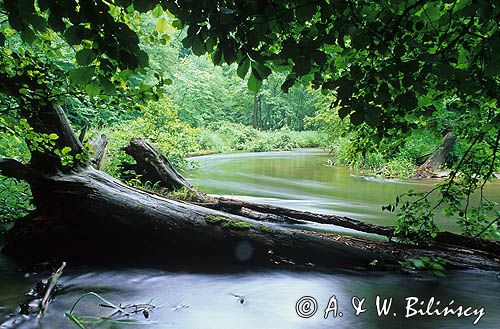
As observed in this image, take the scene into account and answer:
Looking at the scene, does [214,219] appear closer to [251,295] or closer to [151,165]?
[251,295]

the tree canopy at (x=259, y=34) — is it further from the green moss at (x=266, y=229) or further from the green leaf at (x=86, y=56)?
the green moss at (x=266, y=229)

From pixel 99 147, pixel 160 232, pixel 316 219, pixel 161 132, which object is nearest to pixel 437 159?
pixel 316 219

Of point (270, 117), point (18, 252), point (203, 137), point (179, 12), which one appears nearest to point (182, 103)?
point (203, 137)

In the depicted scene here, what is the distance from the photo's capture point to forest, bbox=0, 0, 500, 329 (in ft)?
5.50

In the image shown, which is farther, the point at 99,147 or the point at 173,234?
the point at 99,147

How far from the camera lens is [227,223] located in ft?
14.7

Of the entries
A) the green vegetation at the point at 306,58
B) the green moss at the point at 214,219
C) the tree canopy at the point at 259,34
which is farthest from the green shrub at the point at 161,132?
the tree canopy at the point at 259,34

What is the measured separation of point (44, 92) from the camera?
3.03 m

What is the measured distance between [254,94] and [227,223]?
5.83ft

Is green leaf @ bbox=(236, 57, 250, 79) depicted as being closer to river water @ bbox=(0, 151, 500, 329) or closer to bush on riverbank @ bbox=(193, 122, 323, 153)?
river water @ bbox=(0, 151, 500, 329)

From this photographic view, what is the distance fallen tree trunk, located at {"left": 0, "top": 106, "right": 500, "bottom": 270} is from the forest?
0.02m

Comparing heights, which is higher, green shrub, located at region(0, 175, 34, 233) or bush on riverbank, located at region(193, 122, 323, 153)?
bush on riverbank, located at region(193, 122, 323, 153)

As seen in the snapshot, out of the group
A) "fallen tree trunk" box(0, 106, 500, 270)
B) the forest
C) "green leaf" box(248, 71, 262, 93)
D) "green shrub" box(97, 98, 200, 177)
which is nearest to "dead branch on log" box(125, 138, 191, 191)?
the forest

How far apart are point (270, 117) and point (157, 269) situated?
48577 mm
